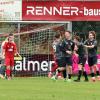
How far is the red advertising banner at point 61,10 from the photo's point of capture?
85.6 ft

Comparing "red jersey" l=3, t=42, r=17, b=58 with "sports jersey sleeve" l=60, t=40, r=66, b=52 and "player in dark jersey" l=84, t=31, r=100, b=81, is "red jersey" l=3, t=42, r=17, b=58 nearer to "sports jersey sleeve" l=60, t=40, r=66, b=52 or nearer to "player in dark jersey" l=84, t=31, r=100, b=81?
"sports jersey sleeve" l=60, t=40, r=66, b=52

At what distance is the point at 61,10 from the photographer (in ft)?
86.0

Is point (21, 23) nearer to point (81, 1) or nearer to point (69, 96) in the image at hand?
point (81, 1)

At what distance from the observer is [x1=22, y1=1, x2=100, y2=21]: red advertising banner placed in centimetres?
2608

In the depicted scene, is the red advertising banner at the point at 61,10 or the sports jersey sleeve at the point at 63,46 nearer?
the sports jersey sleeve at the point at 63,46

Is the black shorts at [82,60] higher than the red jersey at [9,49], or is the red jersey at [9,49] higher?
the red jersey at [9,49]

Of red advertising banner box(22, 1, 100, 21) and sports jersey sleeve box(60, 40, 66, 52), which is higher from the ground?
red advertising banner box(22, 1, 100, 21)

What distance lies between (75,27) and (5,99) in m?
16.2

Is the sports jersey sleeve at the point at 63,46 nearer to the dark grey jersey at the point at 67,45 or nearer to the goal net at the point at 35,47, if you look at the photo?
the dark grey jersey at the point at 67,45

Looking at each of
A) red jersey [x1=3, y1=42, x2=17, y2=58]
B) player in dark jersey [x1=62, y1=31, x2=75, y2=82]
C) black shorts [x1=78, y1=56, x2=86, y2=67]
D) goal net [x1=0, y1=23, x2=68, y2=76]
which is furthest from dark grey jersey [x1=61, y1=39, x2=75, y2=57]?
goal net [x1=0, y1=23, x2=68, y2=76]

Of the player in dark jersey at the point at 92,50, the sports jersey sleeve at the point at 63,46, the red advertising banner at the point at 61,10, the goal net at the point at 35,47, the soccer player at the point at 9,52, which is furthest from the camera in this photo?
the red advertising banner at the point at 61,10

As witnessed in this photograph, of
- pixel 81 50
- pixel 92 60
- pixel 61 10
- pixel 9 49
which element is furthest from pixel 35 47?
pixel 92 60

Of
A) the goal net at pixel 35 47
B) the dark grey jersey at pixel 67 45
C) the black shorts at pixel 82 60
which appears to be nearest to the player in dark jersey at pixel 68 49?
the dark grey jersey at pixel 67 45

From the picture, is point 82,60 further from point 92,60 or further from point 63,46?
point 63,46
